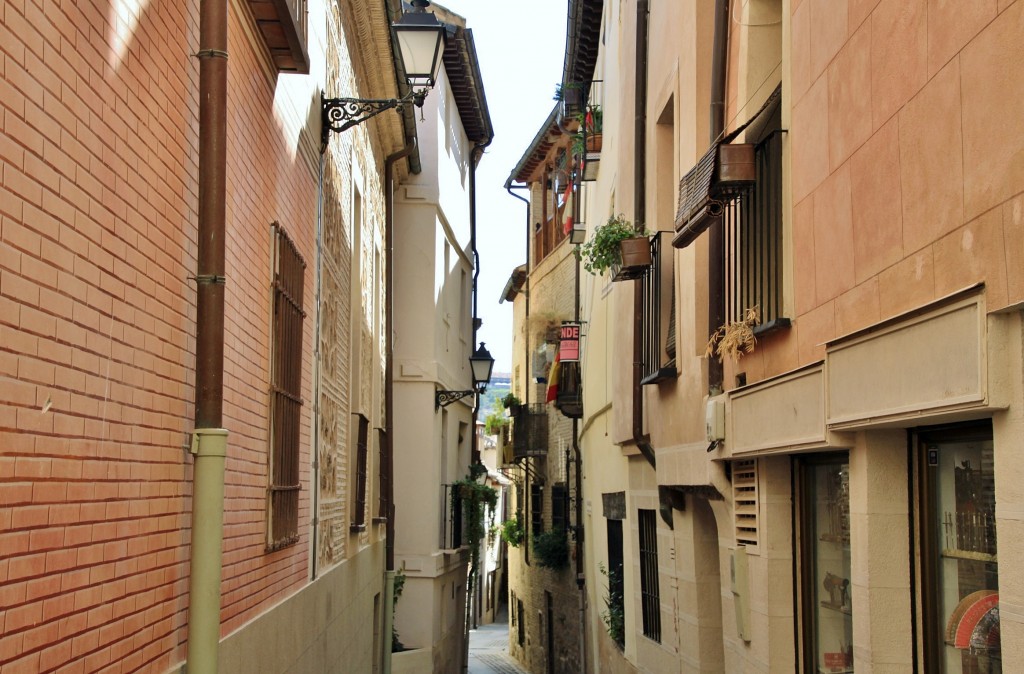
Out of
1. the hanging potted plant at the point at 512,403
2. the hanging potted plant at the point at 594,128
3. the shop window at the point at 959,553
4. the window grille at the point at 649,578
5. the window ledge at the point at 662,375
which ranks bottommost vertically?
the window grille at the point at 649,578

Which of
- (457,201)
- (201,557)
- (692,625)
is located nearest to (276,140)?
(201,557)

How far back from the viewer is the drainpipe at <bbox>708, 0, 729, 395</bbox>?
8242 mm

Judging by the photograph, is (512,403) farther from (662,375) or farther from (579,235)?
(662,375)

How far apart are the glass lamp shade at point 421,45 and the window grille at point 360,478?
499 cm

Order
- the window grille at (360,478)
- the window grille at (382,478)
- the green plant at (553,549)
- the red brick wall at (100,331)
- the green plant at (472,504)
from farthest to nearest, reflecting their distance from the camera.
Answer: the green plant at (553,549) → the green plant at (472,504) → the window grille at (382,478) → the window grille at (360,478) → the red brick wall at (100,331)

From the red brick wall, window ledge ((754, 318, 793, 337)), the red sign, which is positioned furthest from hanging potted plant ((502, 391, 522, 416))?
the red brick wall

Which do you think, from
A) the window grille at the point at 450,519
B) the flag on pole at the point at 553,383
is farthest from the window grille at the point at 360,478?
the flag on pole at the point at 553,383

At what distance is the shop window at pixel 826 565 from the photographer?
6.12 metres

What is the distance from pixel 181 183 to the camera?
5.11 m

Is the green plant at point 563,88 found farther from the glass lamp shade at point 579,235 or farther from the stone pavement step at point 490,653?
the stone pavement step at point 490,653

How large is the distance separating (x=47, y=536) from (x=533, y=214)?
1145 inches

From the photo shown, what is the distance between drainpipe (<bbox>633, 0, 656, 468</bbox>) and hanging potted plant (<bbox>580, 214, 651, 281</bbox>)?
437mm

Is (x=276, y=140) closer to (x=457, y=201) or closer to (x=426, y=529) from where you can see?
(x=426, y=529)

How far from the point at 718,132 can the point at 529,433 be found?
782 inches
